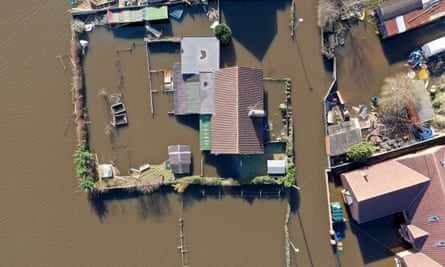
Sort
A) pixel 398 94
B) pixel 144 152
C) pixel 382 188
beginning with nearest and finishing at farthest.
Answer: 1. pixel 382 188
2. pixel 398 94
3. pixel 144 152

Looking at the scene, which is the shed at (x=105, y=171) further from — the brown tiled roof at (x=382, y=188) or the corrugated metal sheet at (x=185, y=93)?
the brown tiled roof at (x=382, y=188)

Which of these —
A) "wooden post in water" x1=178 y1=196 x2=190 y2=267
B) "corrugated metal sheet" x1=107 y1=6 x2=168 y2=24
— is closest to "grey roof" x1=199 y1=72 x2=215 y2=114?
"corrugated metal sheet" x1=107 y1=6 x2=168 y2=24

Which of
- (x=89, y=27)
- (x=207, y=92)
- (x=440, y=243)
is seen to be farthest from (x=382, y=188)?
(x=89, y=27)

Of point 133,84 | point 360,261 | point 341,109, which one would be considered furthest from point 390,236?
point 133,84

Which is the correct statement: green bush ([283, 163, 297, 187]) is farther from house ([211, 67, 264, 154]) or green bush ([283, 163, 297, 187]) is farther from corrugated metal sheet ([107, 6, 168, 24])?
corrugated metal sheet ([107, 6, 168, 24])

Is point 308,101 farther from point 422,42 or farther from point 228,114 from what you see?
point 422,42

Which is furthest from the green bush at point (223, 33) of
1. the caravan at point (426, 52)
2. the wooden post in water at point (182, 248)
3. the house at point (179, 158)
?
the wooden post in water at point (182, 248)

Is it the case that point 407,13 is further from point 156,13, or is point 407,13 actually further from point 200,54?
point 156,13
